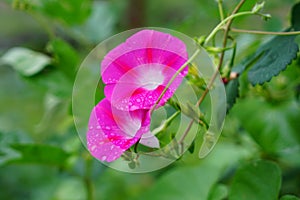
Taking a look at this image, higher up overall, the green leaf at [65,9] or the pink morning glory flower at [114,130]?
the pink morning glory flower at [114,130]

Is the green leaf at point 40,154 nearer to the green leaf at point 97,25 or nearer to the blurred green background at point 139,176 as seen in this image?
the blurred green background at point 139,176

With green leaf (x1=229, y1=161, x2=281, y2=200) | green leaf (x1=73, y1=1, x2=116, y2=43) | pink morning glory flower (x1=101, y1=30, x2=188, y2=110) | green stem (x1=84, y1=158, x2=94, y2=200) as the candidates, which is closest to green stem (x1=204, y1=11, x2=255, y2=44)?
pink morning glory flower (x1=101, y1=30, x2=188, y2=110)

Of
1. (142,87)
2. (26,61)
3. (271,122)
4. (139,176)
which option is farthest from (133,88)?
(139,176)

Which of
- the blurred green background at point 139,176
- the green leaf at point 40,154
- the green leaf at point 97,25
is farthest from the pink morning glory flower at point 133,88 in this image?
the green leaf at point 97,25

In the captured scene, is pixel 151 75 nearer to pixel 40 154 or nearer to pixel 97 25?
pixel 40 154

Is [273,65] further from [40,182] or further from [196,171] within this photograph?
[40,182]

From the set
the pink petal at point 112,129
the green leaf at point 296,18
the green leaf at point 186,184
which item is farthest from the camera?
the green leaf at point 186,184
